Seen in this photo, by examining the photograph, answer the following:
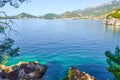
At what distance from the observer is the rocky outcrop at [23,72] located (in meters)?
38.7

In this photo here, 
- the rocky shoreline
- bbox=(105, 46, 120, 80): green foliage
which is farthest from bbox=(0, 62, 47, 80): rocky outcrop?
bbox=(105, 46, 120, 80): green foliage

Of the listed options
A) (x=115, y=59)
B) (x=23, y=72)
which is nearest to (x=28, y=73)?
(x=23, y=72)

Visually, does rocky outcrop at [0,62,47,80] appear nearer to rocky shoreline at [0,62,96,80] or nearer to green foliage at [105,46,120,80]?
rocky shoreline at [0,62,96,80]

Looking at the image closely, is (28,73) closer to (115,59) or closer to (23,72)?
(23,72)

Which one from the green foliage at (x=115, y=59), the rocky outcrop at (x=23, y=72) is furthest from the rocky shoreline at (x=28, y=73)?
the green foliage at (x=115, y=59)

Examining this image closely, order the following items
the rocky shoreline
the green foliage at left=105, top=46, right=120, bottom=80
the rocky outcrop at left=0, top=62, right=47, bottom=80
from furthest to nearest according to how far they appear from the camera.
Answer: the rocky outcrop at left=0, top=62, right=47, bottom=80 < the rocky shoreline < the green foliage at left=105, top=46, right=120, bottom=80

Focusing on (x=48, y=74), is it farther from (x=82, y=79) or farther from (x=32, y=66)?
(x=82, y=79)

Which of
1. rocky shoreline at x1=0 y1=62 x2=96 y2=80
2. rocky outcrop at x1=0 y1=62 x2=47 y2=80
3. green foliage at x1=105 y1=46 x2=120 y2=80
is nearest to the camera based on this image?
green foliage at x1=105 y1=46 x2=120 y2=80

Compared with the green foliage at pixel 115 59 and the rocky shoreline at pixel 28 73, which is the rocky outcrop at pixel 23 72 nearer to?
the rocky shoreline at pixel 28 73

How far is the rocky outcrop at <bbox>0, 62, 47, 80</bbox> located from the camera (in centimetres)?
3873

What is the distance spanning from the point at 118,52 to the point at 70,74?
17.9 meters

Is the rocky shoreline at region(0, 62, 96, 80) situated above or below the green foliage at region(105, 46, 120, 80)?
below

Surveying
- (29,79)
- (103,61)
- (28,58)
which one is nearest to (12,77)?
(29,79)

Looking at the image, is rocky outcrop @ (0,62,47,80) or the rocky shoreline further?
rocky outcrop @ (0,62,47,80)
